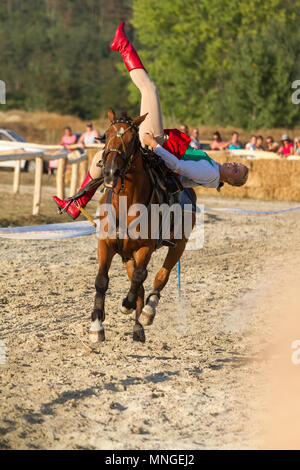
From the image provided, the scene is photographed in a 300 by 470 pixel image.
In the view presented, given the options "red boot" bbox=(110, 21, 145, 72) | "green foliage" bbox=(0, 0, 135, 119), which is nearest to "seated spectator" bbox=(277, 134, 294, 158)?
"red boot" bbox=(110, 21, 145, 72)

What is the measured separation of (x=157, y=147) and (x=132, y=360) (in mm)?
1959

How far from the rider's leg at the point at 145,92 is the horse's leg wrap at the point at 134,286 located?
1.43 meters

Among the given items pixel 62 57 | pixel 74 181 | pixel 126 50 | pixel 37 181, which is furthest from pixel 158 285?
pixel 62 57

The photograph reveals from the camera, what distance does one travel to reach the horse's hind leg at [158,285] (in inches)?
264

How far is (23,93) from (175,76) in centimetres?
2273

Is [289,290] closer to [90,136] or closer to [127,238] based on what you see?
[127,238]

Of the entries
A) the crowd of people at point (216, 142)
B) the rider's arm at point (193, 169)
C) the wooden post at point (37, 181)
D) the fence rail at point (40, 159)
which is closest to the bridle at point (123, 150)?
the rider's arm at point (193, 169)

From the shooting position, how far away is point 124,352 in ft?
21.2

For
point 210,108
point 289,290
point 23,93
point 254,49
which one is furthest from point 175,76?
point 289,290

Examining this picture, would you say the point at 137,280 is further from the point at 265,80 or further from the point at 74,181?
the point at 265,80

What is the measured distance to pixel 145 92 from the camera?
699 centimetres

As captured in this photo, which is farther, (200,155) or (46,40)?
(46,40)

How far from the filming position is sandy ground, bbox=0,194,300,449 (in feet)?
15.4

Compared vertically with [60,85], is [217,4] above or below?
above
